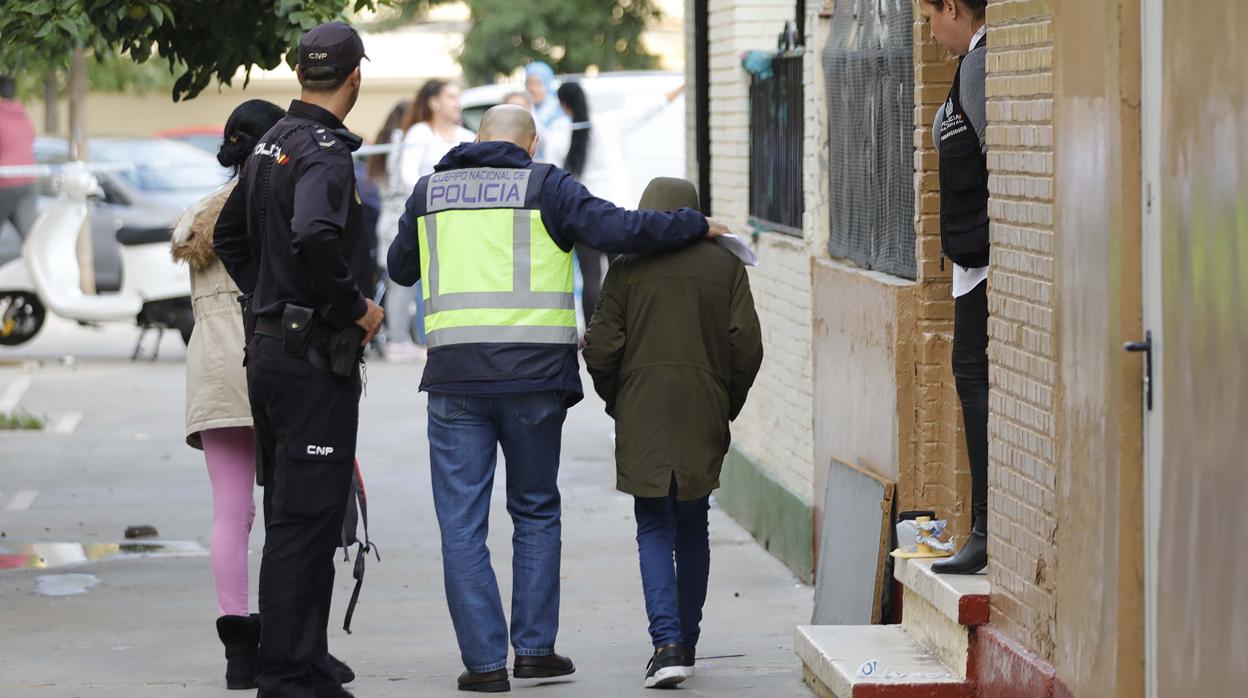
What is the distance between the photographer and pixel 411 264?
251 inches

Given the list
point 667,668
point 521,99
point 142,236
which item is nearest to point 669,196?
point 667,668

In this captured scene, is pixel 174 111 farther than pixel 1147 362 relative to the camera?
Yes

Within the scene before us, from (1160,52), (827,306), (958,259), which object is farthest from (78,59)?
(1160,52)

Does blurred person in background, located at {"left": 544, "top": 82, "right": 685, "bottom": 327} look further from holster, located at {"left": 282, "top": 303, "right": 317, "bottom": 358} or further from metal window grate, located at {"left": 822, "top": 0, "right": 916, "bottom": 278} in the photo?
holster, located at {"left": 282, "top": 303, "right": 317, "bottom": 358}

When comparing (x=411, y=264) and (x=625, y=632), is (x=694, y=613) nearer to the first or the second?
(x=625, y=632)

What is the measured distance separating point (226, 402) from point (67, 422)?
7.31m

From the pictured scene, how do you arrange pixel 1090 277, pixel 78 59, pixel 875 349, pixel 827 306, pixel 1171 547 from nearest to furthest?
pixel 1171 547 → pixel 1090 277 → pixel 875 349 → pixel 827 306 → pixel 78 59

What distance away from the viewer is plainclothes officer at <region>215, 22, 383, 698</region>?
562cm

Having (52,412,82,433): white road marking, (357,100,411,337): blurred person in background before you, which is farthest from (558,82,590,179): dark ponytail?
(52,412,82,433): white road marking

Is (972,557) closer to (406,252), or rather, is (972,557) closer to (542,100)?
(406,252)

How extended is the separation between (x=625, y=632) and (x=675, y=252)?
5.41 ft

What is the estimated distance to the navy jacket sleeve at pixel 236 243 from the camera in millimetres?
5945

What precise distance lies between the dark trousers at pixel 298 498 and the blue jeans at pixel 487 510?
0.49m

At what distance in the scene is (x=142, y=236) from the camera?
15.8 metres
